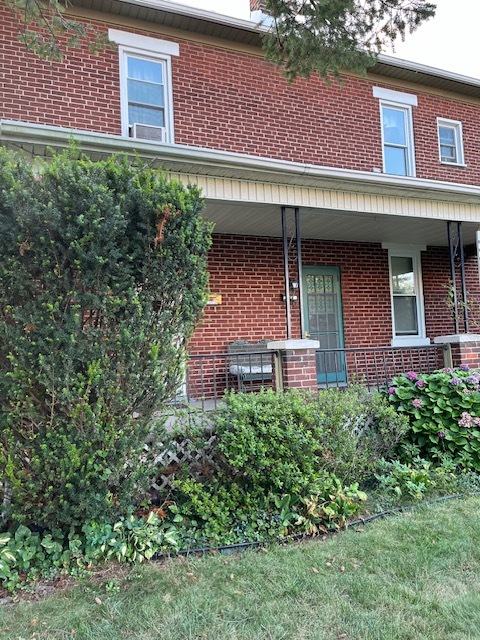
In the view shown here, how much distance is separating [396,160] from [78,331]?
7997 millimetres

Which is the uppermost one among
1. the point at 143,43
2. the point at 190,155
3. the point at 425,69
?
the point at 425,69

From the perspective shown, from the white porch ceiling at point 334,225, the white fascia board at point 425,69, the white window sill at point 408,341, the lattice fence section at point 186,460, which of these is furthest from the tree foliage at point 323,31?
the white window sill at point 408,341

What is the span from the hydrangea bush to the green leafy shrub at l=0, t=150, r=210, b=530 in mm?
3220

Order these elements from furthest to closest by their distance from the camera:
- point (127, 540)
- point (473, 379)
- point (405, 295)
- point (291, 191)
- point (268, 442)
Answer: point (405, 295) < point (291, 191) < point (473, 379) < point (268, 442) < point (127, 540)

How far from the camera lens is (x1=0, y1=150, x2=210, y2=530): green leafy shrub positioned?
307cm

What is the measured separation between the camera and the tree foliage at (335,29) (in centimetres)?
521

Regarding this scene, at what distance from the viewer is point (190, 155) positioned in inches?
210

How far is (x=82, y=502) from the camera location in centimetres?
312

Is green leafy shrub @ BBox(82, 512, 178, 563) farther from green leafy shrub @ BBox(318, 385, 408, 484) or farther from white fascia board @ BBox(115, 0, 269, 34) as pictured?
white fascia board @ BBox(115, 0, 269, 34)

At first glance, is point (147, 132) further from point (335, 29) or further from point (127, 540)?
point (127, 540)

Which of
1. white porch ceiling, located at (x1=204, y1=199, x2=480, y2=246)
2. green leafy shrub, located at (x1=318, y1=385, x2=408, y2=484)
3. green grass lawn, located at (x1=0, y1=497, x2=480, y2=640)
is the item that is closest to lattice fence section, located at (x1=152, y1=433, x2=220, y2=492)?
green grass lawn, located at (x1=0, y1=497, x2=480, y2=640)

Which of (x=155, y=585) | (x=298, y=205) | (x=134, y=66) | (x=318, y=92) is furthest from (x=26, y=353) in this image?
(x=318, y=92)

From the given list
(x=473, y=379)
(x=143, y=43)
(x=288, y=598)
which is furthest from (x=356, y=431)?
(x=143, y=43)

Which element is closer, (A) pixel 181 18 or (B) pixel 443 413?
(B) pixel 443 413
